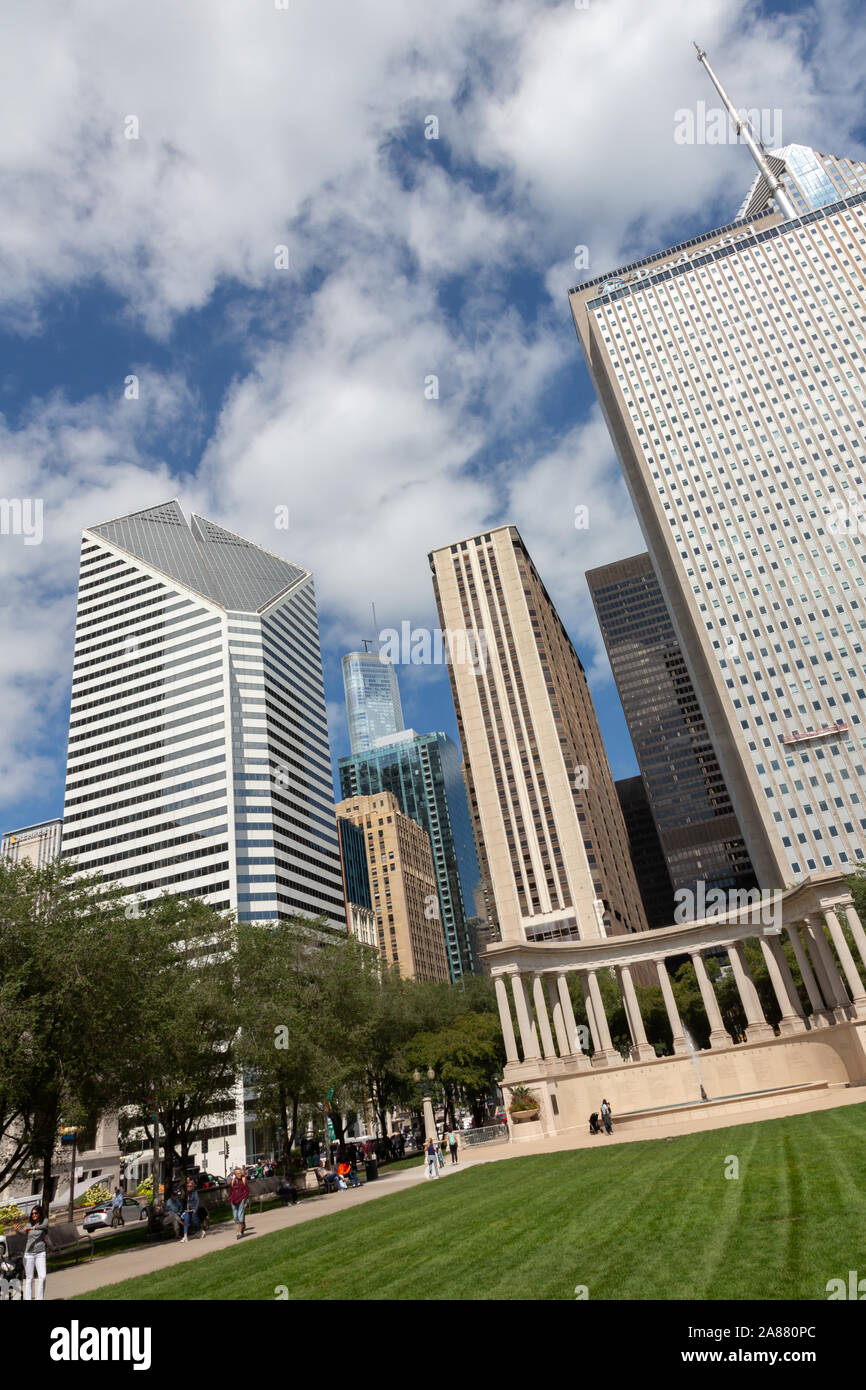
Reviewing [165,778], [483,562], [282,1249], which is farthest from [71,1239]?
[483,562]

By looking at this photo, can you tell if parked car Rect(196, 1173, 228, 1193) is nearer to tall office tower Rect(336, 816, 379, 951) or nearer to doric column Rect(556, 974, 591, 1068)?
doric column Rect(556, 974, 591, 1068)

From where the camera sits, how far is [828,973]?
51.3 metres

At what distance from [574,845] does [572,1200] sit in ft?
397

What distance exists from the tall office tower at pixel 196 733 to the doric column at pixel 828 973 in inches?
4012

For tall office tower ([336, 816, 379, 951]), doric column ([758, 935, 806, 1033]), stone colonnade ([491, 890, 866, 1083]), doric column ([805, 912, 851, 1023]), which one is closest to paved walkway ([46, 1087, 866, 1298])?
stone colonnade ([491, 890, 866, 1083])

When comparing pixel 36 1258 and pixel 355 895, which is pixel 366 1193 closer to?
pixel 36 1258

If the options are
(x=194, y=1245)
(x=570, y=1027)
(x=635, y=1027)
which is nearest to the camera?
(x=194, y=1245)

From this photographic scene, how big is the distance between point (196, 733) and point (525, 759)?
61.5 meters

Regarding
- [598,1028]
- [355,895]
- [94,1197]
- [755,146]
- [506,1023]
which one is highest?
[755,146]

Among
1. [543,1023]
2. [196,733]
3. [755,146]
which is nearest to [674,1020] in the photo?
[543,1023]

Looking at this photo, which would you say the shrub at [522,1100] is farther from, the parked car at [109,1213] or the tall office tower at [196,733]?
the tall office tower at [196,733]

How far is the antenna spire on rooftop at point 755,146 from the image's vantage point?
16725 cm
